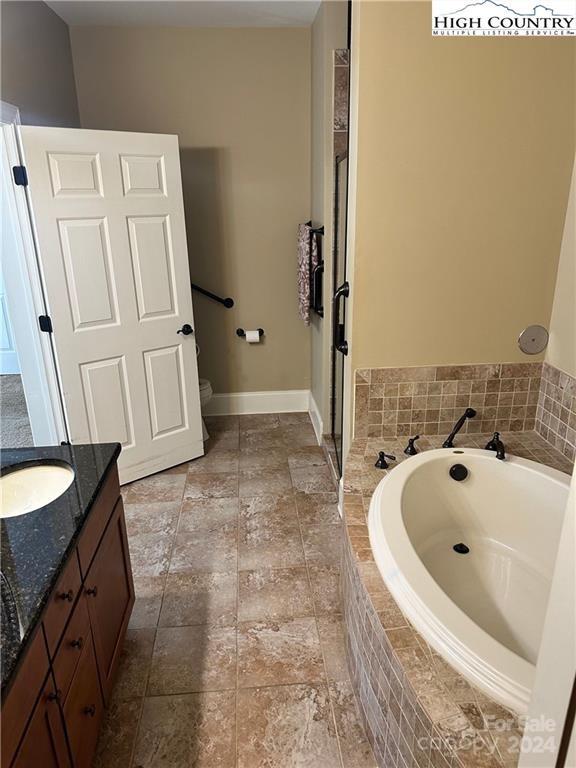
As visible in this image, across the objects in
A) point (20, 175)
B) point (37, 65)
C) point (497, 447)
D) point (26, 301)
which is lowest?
point (497, 447)

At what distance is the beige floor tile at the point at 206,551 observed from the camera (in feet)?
7.60

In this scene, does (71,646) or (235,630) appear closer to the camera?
(71,646)

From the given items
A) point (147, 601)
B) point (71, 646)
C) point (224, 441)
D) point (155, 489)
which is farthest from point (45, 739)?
point (224, 441)

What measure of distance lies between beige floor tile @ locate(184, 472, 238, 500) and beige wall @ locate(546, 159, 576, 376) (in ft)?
6.08

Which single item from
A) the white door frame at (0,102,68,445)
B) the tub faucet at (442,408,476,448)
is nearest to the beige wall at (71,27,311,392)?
the white door frame at (0,102,68,445)

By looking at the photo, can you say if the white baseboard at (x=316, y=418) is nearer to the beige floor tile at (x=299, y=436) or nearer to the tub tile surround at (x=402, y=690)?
the beige floor tile at (x=299, y=436)

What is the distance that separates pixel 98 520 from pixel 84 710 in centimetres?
49

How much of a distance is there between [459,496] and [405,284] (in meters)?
0.91

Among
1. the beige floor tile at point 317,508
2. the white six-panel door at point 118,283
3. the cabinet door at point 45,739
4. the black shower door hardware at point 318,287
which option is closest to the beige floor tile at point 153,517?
the white six-panel door at point 118,283

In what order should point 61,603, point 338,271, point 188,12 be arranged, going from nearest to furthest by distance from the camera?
point 61,603, point 188,12, point 338,271

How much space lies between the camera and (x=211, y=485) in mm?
3016

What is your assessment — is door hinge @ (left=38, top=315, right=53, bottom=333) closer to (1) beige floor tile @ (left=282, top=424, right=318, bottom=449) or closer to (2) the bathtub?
(1) beige floor tile @ (left=282, top=424, right=318, bottom=449)

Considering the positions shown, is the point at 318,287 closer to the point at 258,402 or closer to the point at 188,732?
the point at 258,402

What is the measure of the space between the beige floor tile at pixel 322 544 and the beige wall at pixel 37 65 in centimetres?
255
